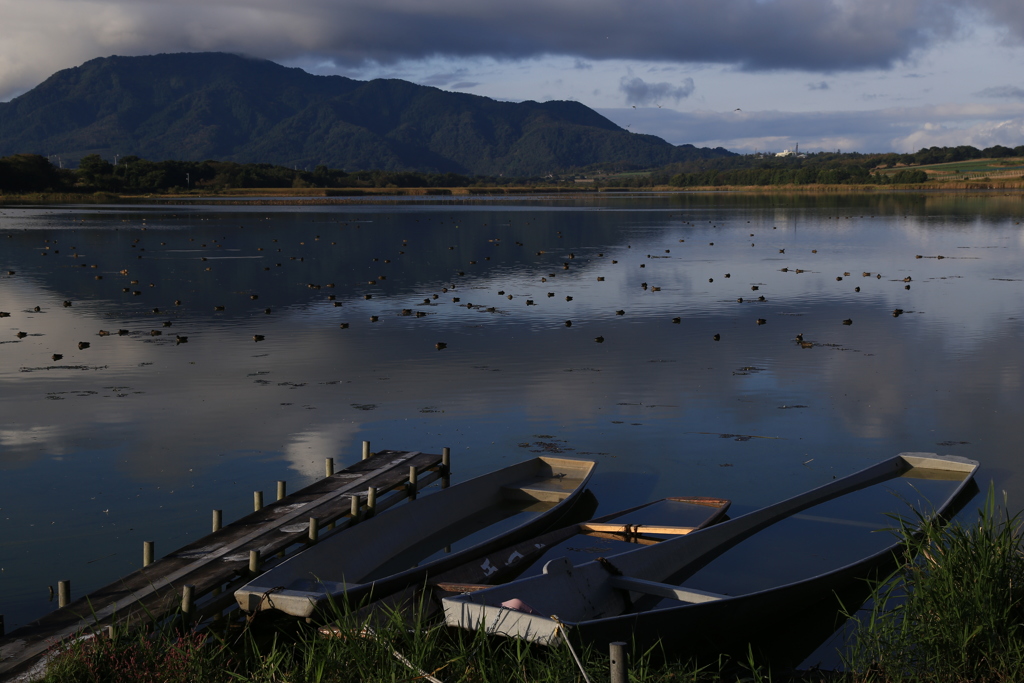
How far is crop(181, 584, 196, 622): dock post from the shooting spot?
848cm

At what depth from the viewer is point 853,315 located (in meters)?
29.0

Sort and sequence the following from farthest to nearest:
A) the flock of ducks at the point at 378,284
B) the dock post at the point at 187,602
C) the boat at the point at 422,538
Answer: the flock of ducks at the point at 378,284 → the boat at the point at 422,538 → the dock post at the point at 187,602

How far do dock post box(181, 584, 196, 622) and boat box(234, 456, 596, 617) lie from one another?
429mm

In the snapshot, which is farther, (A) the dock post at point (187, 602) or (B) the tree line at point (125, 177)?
(B) the tree line at point (125, 177)

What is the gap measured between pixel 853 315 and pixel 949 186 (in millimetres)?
167210

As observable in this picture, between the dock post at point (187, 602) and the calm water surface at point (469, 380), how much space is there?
2050 mm

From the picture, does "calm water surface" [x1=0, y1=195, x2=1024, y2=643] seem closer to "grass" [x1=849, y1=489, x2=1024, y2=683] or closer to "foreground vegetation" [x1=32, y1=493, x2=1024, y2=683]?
"foreground vegetation" [x1=32, y1=493, x2=1024, y2=683]

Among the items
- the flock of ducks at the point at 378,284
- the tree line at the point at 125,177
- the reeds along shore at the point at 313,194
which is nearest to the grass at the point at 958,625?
the flock of ducks at the point at 378,284

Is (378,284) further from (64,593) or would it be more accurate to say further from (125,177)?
(125,177)

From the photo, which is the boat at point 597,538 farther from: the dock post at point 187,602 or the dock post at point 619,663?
the dock post at point 619,663

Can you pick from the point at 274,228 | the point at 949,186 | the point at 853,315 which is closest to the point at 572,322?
the point at 853,315

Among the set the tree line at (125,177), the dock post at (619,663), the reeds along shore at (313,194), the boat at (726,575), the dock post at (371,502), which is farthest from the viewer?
the tree line at (125,177)

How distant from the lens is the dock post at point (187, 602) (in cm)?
848

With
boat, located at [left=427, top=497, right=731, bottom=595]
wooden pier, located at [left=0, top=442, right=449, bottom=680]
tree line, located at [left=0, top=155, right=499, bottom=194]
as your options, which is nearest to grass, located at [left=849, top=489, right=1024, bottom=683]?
boat, located at [left=427, top=497, right=731, bottom=595]
